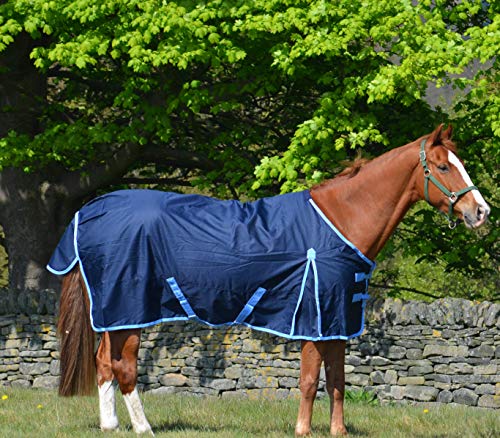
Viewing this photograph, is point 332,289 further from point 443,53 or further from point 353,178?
point 443,53

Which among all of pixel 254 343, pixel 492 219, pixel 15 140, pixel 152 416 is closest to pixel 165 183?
pixel 15 140

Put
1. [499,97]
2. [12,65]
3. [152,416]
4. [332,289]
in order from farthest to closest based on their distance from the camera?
[12,65], [499,97], [152,416], [332,289]

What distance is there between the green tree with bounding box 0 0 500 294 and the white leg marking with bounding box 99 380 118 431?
15.5 feet

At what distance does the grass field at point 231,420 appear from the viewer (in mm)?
7598

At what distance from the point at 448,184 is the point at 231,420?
3084 mm

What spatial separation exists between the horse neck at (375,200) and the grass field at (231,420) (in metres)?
1.65

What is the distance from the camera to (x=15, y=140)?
13.3 metres

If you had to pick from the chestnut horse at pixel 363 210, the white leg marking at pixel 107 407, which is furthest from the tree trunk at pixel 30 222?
the white leg marking at pixel 107 407

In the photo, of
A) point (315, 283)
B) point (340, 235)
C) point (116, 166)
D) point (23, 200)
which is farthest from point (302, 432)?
point (23, 200)

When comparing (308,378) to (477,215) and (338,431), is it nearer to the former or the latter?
(338,431)

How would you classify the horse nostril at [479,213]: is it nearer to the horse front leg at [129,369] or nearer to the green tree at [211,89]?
the horse front leg at [129,369]

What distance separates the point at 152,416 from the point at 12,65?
25.5 feet

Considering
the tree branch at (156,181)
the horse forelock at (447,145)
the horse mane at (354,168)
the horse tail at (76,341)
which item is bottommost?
the horse tail at (76,341)

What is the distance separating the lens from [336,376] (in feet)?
24.3
